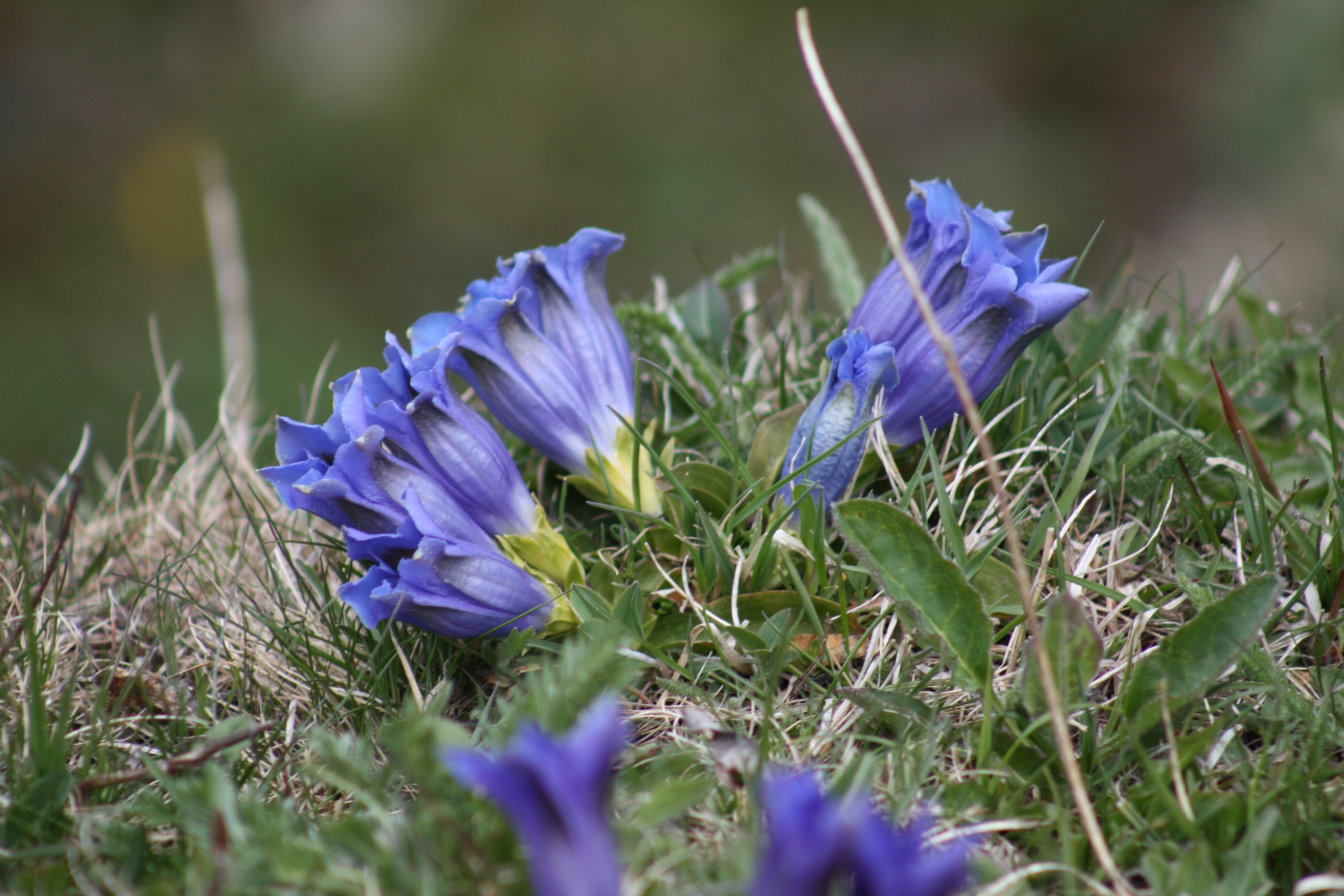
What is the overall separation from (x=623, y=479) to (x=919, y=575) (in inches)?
22.4

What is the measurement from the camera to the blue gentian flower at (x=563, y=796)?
0.90 m

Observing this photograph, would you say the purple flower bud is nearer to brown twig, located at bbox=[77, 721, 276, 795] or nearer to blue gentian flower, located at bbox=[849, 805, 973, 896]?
brown twig, located at bbox=[77, 721, 276, 795]

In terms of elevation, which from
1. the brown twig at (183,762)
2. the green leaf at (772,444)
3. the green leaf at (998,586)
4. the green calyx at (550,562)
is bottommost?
the green leaf at (998,586)

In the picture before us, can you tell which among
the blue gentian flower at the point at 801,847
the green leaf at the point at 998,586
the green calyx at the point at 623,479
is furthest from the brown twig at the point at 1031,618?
the green calyx at the point at 623,479

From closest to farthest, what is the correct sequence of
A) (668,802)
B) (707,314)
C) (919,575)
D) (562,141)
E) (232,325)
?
(668,802)
(919,575)
(707,314)
(232,325)
(562,141)

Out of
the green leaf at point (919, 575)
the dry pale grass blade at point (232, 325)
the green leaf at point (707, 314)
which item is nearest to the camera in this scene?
the green leaf at point (919, 575)

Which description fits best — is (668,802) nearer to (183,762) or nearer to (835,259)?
(183,762)

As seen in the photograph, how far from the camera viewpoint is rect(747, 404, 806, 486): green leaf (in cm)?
183

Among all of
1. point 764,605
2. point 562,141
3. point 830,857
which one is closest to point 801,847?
point 830,857

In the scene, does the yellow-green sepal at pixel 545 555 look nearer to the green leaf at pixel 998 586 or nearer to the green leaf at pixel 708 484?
the green leaf at pixel 708 484

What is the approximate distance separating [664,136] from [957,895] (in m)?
7.13

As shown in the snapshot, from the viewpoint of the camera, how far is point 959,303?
170cm

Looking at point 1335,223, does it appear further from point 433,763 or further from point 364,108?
point 433,763

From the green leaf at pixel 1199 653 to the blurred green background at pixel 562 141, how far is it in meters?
5.56
